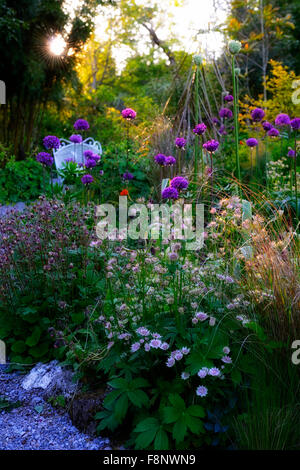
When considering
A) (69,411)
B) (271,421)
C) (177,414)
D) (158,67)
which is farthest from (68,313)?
(158,67)

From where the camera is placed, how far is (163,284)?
215 cm

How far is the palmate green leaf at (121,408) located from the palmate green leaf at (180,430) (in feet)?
0.72

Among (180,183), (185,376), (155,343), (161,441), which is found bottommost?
(161,441)

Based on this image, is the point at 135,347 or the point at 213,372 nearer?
the point at 213,372

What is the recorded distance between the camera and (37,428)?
2.12 metres

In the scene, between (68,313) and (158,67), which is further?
(158,67)

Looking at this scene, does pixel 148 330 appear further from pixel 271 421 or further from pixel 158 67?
pixel 158 67

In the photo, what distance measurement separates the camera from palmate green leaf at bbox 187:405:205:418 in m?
1.68

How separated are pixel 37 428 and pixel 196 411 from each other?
2.81ft

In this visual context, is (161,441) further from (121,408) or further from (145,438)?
(121,408)

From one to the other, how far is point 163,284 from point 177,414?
2.09 ft

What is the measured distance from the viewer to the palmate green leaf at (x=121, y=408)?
174cm

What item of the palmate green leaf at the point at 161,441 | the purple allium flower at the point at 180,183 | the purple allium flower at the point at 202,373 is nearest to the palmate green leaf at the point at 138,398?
the palmate green leaf at the point at 161,441

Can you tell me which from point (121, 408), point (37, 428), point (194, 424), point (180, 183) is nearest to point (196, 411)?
point (194, 424)
